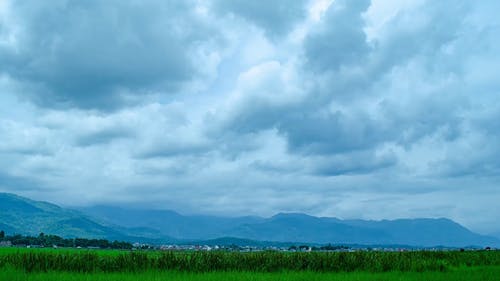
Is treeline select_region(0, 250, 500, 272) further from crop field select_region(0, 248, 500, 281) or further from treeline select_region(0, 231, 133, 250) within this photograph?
treeline select_region(0, 231, 133, 250)

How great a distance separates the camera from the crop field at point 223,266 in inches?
920

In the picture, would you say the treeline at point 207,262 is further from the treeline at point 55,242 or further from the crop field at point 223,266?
the treeline at point 55,242

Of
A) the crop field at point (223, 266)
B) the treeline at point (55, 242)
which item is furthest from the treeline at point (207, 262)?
the treeline at point (55, 242)

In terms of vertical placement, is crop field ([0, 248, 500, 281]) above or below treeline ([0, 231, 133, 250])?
below

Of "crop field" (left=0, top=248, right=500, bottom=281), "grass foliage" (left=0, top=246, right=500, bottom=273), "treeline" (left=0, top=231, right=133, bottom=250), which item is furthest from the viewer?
"treeline" (left=0, top=231, right=133, bottom=250)

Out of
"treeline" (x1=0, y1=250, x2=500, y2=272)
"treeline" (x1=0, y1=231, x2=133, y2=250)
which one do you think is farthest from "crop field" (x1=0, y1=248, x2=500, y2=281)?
"treeline" (x1=0, y1=231, x2=133, y2=250)

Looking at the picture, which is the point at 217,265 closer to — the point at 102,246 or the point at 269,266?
the point at 269,266

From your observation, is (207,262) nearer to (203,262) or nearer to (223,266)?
(203,262)

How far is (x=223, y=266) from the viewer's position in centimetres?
Answer: 3002

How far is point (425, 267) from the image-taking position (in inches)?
1302

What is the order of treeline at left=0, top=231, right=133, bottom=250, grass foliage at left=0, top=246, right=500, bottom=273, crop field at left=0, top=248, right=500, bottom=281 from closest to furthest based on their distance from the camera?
crop field at left=0, top=248, right=500, bottom=281
grass foliage at left=0, top=246, right=500, bottom=273
treeline at left=0, top=231, right=133, bottom=250

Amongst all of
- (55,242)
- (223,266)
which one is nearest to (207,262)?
(223,266)

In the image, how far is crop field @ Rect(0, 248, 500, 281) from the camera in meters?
23.4

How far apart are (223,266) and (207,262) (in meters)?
1.02
